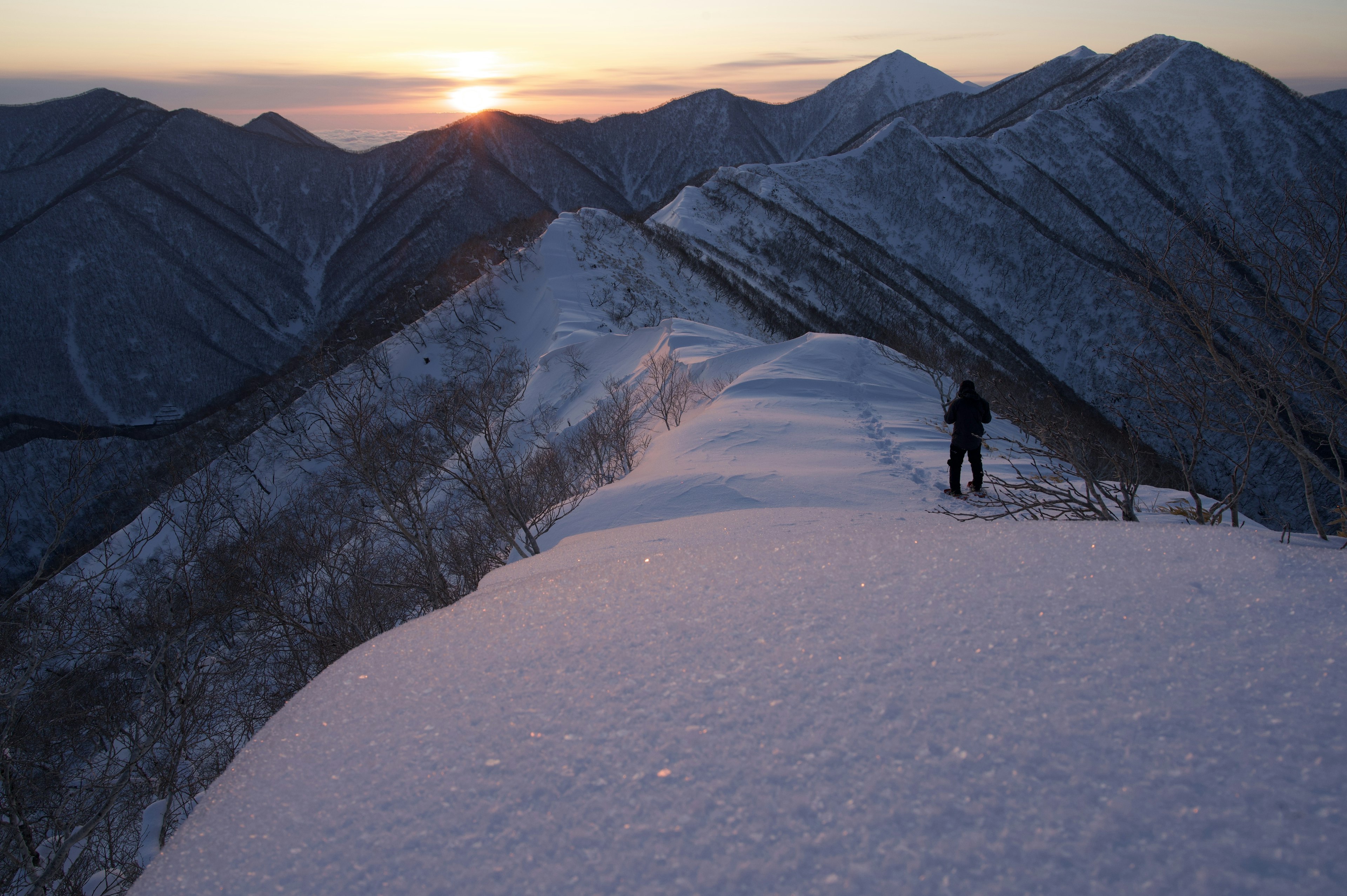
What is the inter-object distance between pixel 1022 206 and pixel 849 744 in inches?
3018

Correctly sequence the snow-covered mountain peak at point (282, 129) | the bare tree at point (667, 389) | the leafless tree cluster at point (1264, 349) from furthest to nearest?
the snow-covered mountain peak at point (282, 129)
the bare tree at point (667, 389)
the leafless tree cluster at point (1264, 349)

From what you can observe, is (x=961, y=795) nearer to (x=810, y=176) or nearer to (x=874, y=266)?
(x=874, y=266)

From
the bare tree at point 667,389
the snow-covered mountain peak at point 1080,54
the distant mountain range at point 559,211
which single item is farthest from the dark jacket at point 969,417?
the snow-covered mountain peak at point 1080,54

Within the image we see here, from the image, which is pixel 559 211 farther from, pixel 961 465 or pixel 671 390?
pixel 961 465

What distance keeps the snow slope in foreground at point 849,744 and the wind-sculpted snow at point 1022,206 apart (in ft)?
122

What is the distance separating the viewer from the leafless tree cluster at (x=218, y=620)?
7707mm

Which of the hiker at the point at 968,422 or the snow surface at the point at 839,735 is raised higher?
the snow surface at the point at 839,735

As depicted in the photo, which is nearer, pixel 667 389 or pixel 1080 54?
pixel 667 389

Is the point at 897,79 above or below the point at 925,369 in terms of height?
above

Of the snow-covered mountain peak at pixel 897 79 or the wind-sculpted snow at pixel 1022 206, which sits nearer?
the wind-sculpted snow at pixel 1022 206

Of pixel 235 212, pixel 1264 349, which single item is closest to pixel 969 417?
pixel 1264 349

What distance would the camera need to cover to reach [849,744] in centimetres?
224

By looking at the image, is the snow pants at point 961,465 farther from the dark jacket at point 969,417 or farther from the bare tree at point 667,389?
the bare tree at point 667,389

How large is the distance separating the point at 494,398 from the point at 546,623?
34.5ft
